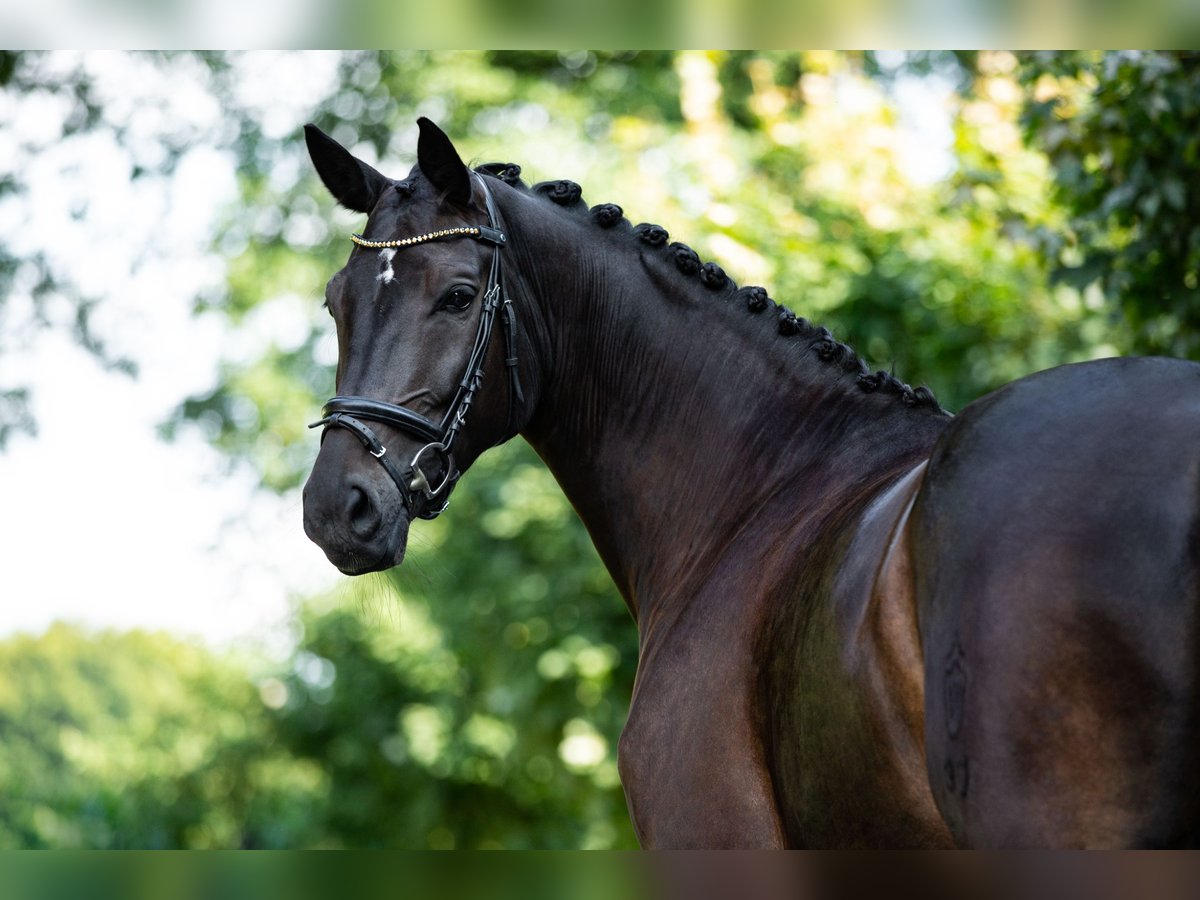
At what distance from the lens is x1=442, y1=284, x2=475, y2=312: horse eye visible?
3.22 metres

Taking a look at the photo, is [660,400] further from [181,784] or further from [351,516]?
[181,784]

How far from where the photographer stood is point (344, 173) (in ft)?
11.5

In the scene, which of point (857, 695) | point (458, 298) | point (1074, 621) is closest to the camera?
point (1074, 621)

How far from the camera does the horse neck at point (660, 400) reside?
3.39 metres

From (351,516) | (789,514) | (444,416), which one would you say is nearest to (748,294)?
(789,514)

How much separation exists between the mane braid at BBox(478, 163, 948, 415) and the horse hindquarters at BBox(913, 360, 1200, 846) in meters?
1.28

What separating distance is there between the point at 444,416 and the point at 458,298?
0.31 metres

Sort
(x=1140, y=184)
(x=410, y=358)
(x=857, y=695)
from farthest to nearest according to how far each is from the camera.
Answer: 1. (x=1140, y=184)
2. (x=410, y=358)
3. (x=857, y=695)

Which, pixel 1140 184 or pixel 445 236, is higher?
pixel 1140 184

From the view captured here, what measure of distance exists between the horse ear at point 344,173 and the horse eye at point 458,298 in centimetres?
43

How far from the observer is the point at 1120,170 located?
261 inches

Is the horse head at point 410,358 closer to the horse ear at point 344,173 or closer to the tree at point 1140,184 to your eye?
the horse ear at point 344,173

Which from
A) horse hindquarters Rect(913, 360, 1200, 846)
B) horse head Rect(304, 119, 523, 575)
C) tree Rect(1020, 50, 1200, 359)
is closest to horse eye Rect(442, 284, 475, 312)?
horse head Rect(304, 119, 523, 575)

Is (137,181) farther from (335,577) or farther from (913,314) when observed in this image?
(913,314)
